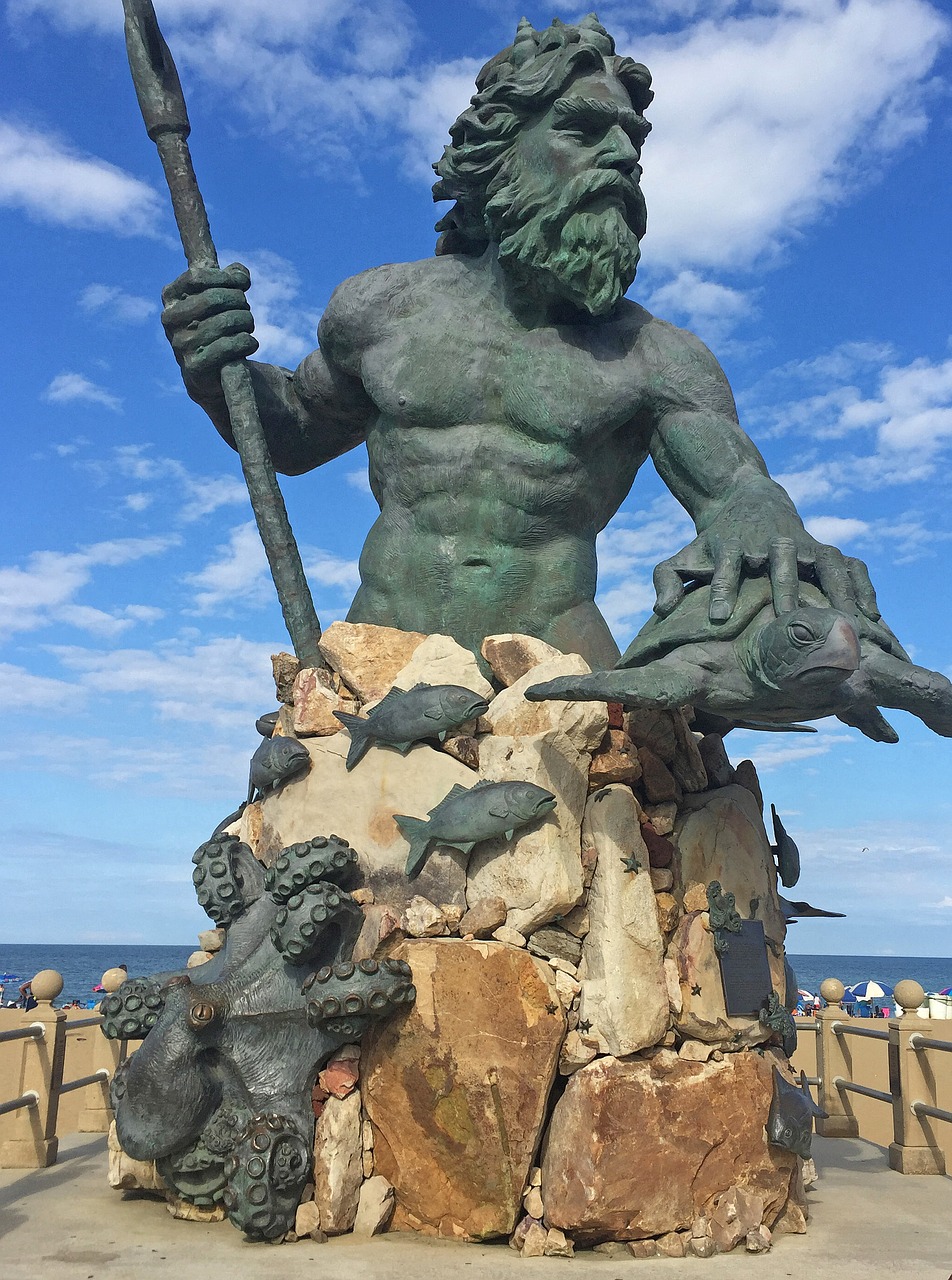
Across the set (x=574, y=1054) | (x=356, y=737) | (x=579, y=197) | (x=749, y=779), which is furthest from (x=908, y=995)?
(x=579, y=197)

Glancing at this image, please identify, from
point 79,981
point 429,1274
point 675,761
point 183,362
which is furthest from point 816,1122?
point 79,981

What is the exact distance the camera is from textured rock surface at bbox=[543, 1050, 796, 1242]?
357 centimetres

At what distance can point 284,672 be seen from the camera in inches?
180

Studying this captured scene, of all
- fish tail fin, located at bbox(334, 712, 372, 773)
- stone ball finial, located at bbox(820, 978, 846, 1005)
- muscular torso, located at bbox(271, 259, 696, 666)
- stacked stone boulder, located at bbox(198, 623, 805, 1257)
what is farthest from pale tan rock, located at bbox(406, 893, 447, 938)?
stone ball finial, located at bbox(820, 978, 846, 1005)

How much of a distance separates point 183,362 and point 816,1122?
548 centimetres

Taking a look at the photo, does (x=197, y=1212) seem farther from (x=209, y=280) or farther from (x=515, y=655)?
(x=209, y=280)

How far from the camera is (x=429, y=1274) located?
131 inches

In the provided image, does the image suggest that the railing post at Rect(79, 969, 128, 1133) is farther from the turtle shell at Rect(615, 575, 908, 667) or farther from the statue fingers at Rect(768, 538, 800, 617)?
the statue fingers at Rect(768, 538, 800, 617)

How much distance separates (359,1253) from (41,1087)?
251cm

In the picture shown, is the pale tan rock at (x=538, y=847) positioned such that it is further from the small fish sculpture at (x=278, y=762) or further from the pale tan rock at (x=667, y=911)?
the small fish sculpture at (x=278, y=762)

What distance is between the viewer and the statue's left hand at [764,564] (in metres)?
3.59

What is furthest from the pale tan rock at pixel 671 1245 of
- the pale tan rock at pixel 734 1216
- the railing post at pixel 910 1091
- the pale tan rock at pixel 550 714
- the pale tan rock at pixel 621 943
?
the railing post at pixel 910 1091

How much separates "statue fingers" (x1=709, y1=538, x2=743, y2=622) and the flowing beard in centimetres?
117

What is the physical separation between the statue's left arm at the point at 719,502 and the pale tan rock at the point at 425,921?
4.04ft
